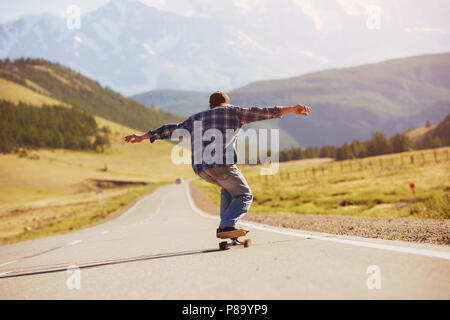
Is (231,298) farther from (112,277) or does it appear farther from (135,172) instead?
(135,172)

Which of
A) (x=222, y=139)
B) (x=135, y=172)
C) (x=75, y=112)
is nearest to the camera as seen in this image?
(x=222, y=139)

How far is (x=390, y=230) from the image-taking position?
7504mm

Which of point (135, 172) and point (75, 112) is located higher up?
point (75, 112)

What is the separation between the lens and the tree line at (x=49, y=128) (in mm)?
144375

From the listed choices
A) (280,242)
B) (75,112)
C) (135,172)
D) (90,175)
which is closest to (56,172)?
(90,175)

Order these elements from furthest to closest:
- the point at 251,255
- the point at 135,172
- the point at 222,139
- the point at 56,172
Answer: the point at 135,172, the point at 56,172, the point at 222,139, the point at 251,255

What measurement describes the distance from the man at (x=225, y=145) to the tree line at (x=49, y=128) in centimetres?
13642

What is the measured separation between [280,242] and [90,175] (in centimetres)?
11347

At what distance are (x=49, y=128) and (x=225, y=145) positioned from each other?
538 feet

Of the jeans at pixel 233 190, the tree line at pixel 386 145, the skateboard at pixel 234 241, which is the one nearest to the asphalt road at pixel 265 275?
the skateboard at pixel 234 241

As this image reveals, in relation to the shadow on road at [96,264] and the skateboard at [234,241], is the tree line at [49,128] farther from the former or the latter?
the skateboard at [234,241]

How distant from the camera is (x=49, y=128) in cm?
15800

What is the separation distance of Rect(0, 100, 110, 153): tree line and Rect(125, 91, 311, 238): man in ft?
448
